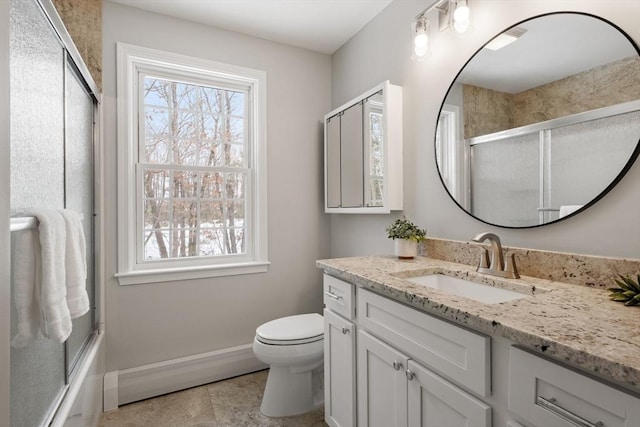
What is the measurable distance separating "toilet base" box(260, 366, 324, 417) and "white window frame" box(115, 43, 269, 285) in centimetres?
81

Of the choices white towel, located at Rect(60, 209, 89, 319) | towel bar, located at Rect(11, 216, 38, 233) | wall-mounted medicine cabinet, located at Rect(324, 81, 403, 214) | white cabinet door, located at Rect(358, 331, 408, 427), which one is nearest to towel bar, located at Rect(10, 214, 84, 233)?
towel bar, located at Rect(11, 216, 38, 233)

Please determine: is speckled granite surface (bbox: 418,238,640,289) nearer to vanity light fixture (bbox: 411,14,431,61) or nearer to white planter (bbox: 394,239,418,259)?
white planter (bbox: 394,239,418,259)

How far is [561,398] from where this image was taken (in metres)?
0.69

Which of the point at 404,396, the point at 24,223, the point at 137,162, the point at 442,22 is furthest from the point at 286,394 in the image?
the point at 442,22

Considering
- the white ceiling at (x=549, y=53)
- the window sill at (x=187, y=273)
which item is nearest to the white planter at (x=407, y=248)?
the white ceiling at (x=549, y=53)

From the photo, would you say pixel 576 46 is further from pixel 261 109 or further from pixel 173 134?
pixel 173 134

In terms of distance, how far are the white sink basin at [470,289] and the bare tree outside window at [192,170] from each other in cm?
152

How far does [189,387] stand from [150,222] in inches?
45.3

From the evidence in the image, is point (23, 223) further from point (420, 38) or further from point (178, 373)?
point (420, 38)

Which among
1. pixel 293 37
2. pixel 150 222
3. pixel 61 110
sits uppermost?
pixel 293 37

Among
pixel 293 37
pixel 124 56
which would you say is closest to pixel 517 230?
pixel 293 37

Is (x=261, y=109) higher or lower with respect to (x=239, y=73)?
lower

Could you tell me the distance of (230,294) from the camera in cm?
240

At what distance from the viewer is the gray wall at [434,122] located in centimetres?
108
